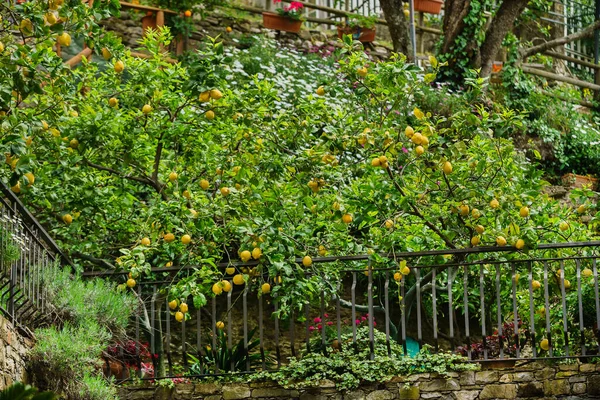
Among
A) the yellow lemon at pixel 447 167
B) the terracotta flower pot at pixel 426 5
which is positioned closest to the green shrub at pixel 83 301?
the yellow lemon at pixel 447 167

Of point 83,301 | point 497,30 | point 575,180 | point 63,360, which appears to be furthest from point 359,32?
point 63,360

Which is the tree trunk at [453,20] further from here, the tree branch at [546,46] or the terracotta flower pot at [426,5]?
the terracotta flower pot at [426,5]

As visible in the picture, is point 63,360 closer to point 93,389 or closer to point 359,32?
point 93,389

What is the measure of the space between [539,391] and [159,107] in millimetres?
4045

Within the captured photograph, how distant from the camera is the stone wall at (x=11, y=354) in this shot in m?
6.82

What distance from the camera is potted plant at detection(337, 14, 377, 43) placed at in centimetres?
1733

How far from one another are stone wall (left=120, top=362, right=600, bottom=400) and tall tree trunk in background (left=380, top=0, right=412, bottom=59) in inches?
287

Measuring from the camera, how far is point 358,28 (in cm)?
1748

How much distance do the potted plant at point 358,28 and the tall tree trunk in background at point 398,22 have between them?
190 centimetres

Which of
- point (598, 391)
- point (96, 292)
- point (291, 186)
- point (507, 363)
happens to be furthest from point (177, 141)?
point (598, 391)

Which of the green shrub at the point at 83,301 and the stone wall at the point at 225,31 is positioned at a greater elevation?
the stone wall at the point at 225,31

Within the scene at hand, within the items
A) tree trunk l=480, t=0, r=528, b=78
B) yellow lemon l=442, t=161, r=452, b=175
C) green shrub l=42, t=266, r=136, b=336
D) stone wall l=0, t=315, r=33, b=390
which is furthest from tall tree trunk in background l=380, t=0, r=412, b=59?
stone wall l=0, t=315, r=33, b=390

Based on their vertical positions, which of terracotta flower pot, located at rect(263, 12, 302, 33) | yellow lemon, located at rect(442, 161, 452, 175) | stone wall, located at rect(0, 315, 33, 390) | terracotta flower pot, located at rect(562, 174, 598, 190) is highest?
terracotta flower pot, located at rect(263, 12, 302, 33)

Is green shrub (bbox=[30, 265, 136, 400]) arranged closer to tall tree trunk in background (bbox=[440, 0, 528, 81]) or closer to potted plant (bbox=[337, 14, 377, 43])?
tall tree trunk in background (bbox=[440, 0, 528, 81])
